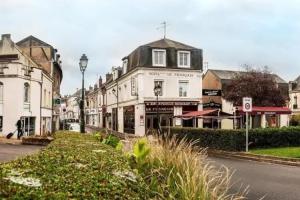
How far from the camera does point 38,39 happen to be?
57438 millimetres

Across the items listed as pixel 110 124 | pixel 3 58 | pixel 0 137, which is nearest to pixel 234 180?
pixel 0 137

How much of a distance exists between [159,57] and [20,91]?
17453 mm

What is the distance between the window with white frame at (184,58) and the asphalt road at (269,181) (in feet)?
111

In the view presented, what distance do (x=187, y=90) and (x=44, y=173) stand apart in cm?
4746

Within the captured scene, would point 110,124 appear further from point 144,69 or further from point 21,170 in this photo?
point 21,170

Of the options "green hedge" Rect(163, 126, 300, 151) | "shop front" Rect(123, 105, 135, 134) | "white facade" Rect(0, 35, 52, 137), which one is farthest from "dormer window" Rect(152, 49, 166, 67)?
"green hedge" Rect(163, 126, 300, 151)

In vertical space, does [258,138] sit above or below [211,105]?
below

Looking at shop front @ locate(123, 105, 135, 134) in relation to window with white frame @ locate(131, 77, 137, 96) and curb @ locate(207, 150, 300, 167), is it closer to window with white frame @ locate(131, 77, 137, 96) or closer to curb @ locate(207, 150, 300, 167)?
window with white frame @ locate(131, 77, 137, 96)

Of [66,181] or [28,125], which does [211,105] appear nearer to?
[28,125]

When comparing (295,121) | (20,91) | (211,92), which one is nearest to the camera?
(20,91)

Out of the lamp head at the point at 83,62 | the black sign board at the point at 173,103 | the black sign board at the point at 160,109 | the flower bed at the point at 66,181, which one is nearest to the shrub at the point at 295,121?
the black sign board at the point at 173,103

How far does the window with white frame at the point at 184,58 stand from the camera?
51.5 m

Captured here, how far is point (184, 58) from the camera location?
170 feet

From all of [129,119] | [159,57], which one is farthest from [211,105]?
[129,119]
